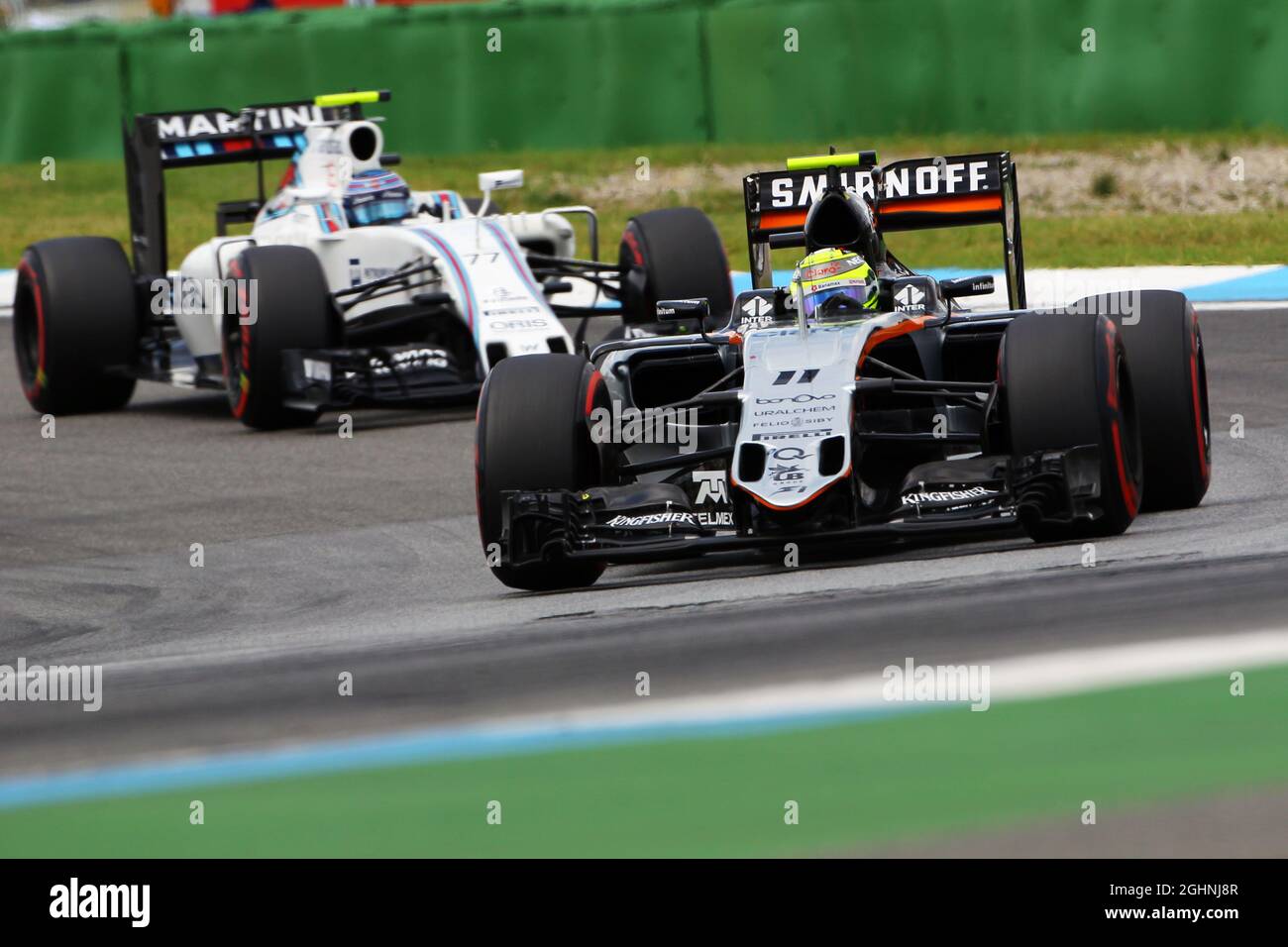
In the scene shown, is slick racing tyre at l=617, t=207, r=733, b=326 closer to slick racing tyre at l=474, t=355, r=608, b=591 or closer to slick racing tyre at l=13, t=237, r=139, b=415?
slick racing tyre at l=13, t=237, r=139, b=415

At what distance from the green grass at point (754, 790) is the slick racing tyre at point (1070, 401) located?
2421mm

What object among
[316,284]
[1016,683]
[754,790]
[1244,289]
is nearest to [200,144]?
[316,284]

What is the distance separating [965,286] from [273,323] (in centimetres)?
536

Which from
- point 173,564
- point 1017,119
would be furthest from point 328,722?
point 1017,119

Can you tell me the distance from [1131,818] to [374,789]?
1.74m

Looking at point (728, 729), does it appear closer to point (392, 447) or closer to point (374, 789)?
point (374, 789)

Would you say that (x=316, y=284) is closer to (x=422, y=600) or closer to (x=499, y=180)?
(x=499, y=180)

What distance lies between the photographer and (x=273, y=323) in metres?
14.1

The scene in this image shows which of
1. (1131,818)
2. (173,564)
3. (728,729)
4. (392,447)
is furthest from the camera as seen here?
(392,447)

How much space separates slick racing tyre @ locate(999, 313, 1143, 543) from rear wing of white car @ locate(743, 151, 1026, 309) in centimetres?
223

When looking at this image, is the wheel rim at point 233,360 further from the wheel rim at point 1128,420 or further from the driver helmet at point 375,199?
the wheel rim at point 1128,420
